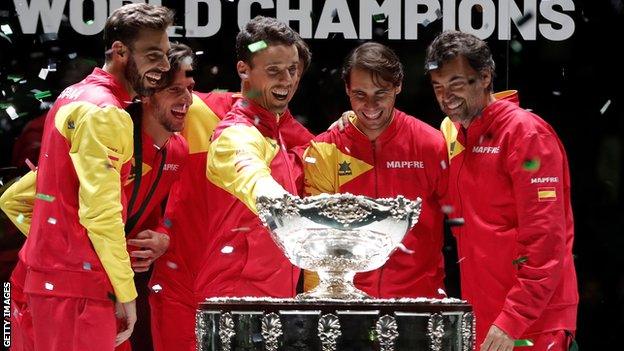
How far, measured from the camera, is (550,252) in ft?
11.4

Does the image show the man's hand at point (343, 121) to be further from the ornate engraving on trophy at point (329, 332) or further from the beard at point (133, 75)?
the ornate engraving on trophy at point (329, 332)

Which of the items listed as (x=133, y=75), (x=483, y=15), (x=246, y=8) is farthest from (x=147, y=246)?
(x=483, y=15)

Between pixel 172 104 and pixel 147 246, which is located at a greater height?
pixel 172 104

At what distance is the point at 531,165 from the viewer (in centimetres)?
354

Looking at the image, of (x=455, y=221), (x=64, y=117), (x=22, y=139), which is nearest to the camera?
(x=64, y=117)

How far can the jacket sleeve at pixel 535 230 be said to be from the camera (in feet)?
11.3

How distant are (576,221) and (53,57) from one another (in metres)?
1.92

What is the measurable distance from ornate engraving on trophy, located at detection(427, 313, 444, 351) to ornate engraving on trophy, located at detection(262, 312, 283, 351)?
33 cm

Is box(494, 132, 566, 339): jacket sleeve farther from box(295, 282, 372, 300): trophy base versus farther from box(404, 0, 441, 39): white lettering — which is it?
box(404, 0, 441, 39): white lettering

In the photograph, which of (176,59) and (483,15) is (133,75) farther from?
(483,15)

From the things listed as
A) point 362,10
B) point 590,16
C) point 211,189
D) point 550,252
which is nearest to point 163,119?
point 211,189

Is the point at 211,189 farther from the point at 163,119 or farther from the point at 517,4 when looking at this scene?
the point at 517,4

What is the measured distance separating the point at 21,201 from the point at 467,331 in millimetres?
1677

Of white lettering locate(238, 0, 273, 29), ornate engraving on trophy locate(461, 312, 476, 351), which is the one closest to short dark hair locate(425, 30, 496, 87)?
white lettering locate(238, 0, 273, 29)
